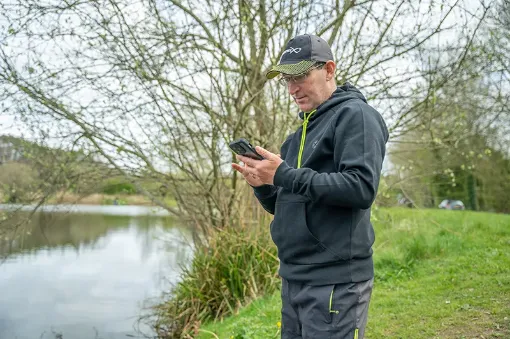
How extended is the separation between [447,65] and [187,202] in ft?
12.9

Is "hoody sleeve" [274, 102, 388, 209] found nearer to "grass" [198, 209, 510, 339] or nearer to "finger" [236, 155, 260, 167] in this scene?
"finger" [236, 155, 260, 167]

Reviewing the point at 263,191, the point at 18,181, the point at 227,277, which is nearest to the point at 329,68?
the point at 263,191

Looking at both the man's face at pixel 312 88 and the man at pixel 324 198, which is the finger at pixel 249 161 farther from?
the man's face at pixel 312 88

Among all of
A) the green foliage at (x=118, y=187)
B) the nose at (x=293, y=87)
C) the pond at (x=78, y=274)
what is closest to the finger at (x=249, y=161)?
the nose at (x=293, y=87)

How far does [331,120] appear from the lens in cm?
187

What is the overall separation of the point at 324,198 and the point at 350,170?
5.2 inches

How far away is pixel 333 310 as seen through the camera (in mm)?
1772

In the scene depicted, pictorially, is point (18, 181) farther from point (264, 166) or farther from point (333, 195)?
point (333, 195)

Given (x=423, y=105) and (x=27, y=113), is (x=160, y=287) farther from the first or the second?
(x=423, y=105)

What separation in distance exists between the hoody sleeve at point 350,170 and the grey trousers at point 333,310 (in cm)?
33

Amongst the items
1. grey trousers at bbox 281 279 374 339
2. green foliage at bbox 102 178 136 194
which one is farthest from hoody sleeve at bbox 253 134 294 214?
green foliage at bbox 102 178 136 194

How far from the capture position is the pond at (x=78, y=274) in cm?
791

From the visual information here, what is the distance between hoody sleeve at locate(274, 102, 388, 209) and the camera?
5.54 feet

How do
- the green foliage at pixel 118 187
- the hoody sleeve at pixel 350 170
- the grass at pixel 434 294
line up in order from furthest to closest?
the green foliage at pixel 118 187 → the grass at pixel 434 294 → the hoody sleeve at pixel 350 170
